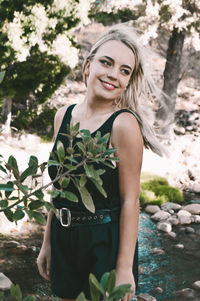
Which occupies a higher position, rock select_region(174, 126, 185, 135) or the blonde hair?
the blonde hair

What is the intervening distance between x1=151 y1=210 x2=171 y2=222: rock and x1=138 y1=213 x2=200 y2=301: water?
14cm

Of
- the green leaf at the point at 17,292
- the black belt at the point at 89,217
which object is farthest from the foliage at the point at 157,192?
the green leaf at the point at 17,292

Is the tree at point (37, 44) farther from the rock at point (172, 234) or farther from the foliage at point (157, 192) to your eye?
the rock at point (172, 234)

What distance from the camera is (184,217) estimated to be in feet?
20.2

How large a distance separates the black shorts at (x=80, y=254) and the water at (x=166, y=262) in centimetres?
229

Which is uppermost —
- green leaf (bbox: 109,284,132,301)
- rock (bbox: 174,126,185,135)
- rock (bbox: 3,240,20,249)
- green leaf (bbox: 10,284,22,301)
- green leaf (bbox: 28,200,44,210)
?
rock (bbox: 174,126,185,135)

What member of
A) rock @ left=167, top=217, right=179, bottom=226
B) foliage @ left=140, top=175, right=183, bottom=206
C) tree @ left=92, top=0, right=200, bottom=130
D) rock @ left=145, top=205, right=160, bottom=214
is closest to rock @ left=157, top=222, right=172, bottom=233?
rock @ left=167, top=217, right=179, bottom=226

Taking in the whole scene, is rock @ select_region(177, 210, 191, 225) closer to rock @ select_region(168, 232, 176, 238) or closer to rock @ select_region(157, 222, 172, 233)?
rock @ select_region(157, 222, 172, 233)

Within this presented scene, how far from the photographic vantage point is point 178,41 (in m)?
10.3

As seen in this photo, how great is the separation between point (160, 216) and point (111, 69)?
4.68 metres

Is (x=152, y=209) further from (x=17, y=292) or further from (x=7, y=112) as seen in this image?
(x=17, y=292)

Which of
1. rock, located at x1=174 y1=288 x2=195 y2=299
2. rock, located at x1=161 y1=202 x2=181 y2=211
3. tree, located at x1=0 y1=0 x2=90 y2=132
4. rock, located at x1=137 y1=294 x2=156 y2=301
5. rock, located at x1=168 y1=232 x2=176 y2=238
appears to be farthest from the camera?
tree, located at x1=0 y1=0 x2=90 y2=132

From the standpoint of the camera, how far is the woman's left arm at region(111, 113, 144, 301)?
1664 millimetres

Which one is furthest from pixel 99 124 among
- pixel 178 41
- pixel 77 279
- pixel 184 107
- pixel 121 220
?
pixel 184 107
